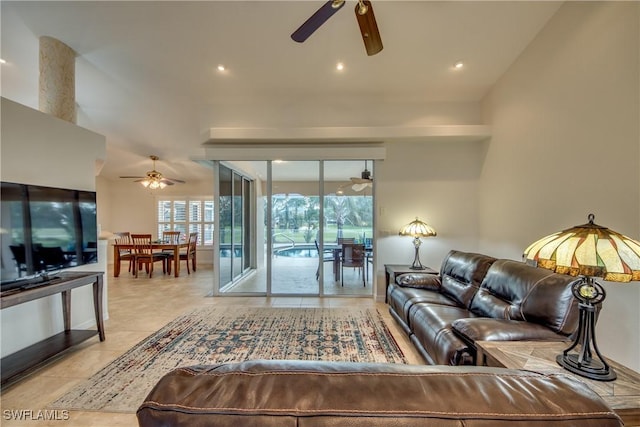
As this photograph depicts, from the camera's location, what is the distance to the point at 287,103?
14.5ft

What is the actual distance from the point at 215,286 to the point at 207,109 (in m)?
2.92

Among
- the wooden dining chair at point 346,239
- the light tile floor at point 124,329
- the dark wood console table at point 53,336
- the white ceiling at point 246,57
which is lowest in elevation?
the light tile floor at point 124,329

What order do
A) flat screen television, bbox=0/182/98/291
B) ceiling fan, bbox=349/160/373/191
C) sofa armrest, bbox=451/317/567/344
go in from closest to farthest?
sofa armrest, bbox=451/317/567/344 → flat screen television, bbox=0/182/98/291 → ceiling fan, bbox=349/160/373/191

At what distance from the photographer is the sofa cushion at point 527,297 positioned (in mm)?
1902

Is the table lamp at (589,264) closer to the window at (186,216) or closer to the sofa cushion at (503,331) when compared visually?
the sofa cushion at (503,331)

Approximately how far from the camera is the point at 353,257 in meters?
4.80

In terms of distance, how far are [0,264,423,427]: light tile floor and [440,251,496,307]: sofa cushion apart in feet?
Answer: 2.39

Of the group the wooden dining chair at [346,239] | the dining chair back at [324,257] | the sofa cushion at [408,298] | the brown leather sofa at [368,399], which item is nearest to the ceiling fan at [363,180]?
the wooden dining chair at [346,239]

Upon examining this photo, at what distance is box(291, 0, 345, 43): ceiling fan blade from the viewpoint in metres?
1.97

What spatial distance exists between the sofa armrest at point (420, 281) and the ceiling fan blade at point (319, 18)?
2822mm

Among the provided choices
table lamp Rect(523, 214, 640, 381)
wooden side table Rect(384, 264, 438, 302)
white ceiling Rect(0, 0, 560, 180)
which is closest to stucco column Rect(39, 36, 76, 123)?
white ceiling Rect(0, 0, 560, 180)

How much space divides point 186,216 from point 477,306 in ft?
24.1

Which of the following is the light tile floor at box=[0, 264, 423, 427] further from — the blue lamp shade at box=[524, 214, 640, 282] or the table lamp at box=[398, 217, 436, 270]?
the blue lamp shade at box=[524, 214, 640, 282]

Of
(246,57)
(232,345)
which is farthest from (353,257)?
(246,57)
